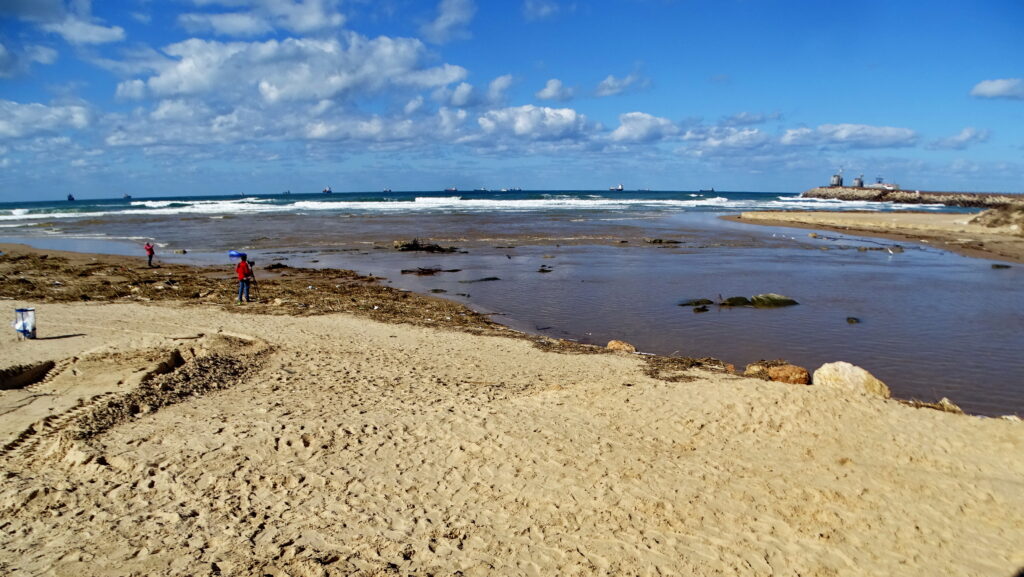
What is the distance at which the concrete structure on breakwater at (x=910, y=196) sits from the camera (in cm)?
8693

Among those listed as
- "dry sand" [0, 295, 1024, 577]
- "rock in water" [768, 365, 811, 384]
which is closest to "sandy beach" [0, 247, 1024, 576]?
"dry sand" [0, 295, 1024, 577]

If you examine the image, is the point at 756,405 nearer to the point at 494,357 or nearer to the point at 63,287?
the point at 494,357

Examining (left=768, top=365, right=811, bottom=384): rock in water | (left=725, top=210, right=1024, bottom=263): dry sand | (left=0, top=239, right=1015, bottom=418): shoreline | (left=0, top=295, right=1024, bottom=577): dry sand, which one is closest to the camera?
(left=0, top=295, right=1024, bottom=577): dry sand

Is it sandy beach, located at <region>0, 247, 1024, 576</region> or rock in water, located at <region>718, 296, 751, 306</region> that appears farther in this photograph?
rock in water, located at <region>718, 296, 751, 306</region>

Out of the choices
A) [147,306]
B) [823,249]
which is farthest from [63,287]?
[823,249]

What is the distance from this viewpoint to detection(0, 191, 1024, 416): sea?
1091 cm

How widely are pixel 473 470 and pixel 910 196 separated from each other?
108 meters

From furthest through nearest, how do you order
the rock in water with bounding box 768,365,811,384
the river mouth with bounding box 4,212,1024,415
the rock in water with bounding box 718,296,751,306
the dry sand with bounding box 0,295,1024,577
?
the rock in water with bounding box 718,296,751,306, the river mouth with bounding box 4,212,1024,415, the rock in water with bounding box 768,365,811,384, the dry sand with bounding box 0,295,1024,577

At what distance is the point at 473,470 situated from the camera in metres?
6.18

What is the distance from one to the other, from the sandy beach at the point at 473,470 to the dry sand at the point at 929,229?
24966 mm

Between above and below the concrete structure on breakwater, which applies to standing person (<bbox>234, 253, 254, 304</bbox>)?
below

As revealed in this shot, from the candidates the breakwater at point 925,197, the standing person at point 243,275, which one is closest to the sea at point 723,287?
the standing person at point 243,275

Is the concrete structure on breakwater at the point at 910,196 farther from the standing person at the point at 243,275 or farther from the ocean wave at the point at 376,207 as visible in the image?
the standing person at the point at 243,275

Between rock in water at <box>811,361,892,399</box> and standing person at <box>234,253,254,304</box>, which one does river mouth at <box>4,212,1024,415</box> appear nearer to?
rock in water at <box>811,361,892,399</box>
